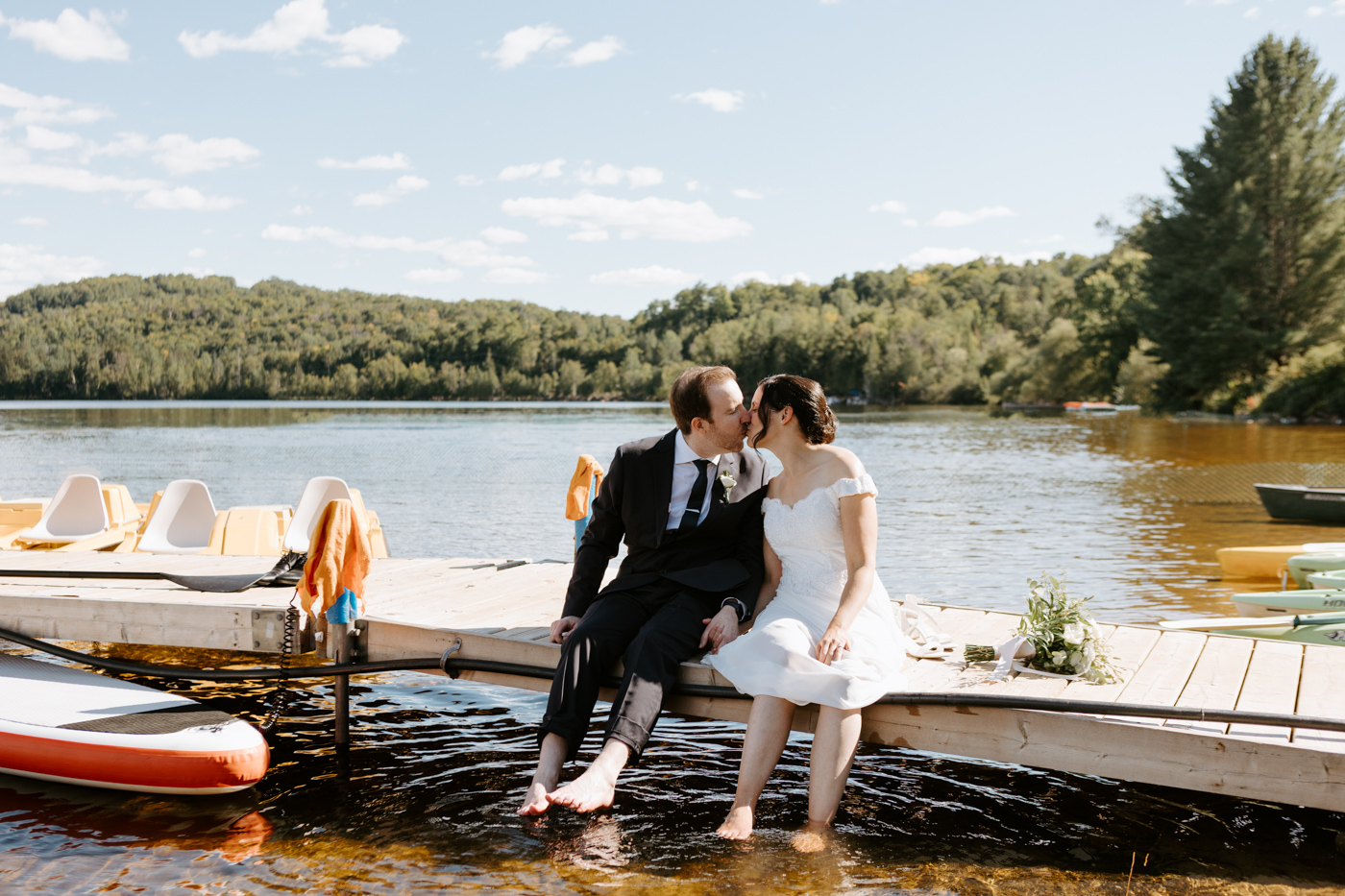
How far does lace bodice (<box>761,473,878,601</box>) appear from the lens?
4.55 meters

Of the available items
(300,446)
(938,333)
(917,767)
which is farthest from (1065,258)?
(917,767)

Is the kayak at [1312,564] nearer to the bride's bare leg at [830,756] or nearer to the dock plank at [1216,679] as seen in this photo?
the dock plank at [1216,679]

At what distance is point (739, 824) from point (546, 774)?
860mm

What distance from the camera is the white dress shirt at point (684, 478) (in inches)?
197

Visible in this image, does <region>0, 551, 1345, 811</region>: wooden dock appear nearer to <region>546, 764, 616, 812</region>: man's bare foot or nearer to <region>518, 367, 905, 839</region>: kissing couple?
<region>518, 367, 905, 839</region>: kissing couple

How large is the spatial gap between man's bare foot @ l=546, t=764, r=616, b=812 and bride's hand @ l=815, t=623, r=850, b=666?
103 cm

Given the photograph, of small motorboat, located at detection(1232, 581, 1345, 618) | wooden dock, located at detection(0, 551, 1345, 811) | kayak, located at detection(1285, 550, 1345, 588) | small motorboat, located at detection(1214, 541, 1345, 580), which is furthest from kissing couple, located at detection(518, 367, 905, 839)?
small motorboat, located at detection(1214, 541, 1345, 580)

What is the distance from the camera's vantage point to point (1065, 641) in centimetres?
473

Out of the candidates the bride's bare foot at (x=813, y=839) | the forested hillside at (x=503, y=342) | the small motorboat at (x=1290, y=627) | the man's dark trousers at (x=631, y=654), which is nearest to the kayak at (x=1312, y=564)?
the small motorboat at (x=1290, y=627)

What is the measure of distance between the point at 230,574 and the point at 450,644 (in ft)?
7.89

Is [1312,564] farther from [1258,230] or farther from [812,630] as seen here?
[1258,230]

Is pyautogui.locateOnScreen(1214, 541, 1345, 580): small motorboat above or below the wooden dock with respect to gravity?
below

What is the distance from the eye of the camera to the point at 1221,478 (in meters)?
27.8

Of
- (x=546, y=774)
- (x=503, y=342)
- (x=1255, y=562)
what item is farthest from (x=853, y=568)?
(x=503, y=342)
